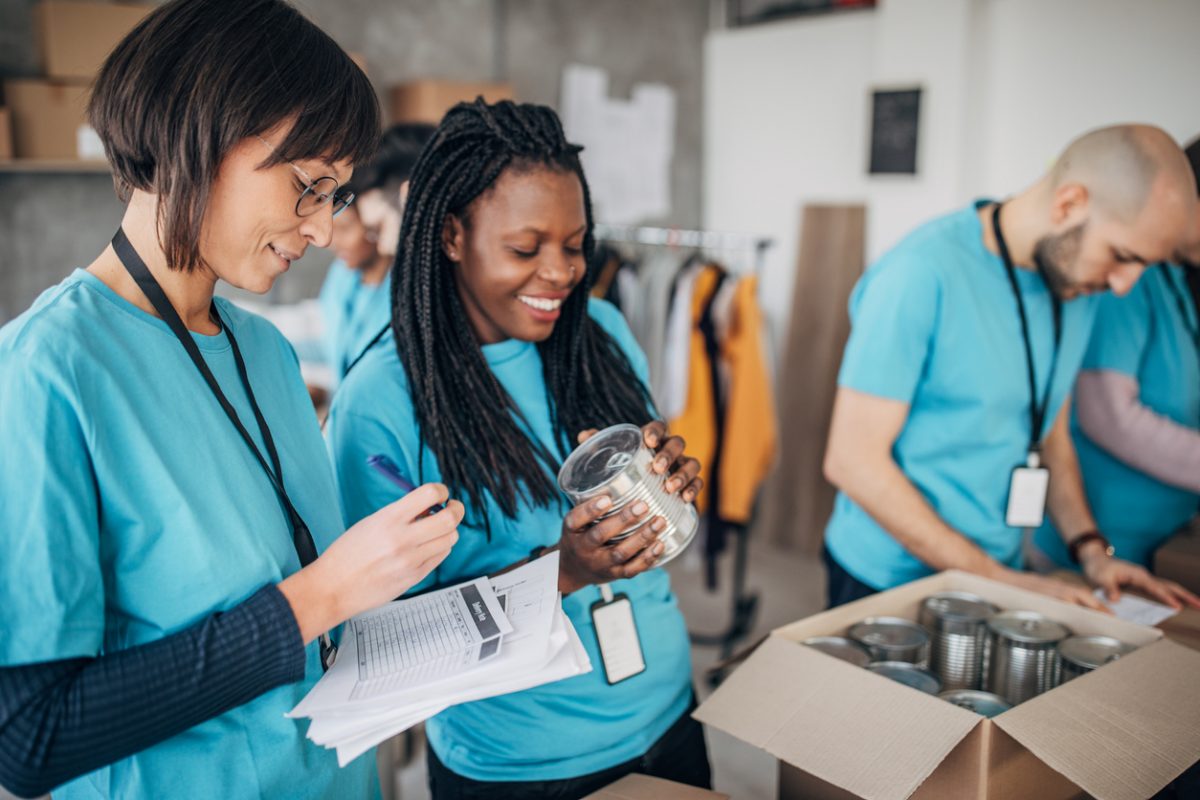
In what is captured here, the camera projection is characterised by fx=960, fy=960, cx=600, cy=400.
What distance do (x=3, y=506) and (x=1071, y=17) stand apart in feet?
12.6

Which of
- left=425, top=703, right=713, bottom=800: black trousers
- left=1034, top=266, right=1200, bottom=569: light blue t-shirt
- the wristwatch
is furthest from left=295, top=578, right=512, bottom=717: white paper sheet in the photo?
left=1034, top=266, right=1200, bottom=569: light blue t-shirt

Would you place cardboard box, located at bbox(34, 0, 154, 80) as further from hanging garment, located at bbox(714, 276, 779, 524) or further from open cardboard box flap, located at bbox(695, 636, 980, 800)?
open cardboard box flap, located at bbox(695, 636, 980, 800)

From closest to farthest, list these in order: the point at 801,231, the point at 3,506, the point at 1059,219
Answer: the point at 3,506 < the point at 1059,219 < the point at 801,231

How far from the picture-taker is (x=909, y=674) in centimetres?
136

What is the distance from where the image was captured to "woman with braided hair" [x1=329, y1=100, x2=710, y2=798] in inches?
51.8

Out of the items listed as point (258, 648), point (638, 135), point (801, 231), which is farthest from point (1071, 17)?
point (258, 648)

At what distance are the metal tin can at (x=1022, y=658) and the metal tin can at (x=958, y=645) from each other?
2 centimetres

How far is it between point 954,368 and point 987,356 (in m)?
0.07

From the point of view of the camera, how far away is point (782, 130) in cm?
469

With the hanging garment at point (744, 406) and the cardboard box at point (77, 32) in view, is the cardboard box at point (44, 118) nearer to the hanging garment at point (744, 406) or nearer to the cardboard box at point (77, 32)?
the cardboard box at point (77, 32)

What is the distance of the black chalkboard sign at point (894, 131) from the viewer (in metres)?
3.96

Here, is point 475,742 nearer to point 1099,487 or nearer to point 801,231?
point 1099,487

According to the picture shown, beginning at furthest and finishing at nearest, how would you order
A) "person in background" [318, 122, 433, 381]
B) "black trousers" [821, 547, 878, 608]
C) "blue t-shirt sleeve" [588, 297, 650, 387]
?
"person in background" [318, 122, 433, 381] < "black trousers" [821, 547, 878, 608] < "blue t-shirt sleeve" [588, 297, 650, 387]

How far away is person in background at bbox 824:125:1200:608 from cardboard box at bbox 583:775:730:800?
2.46 ft
